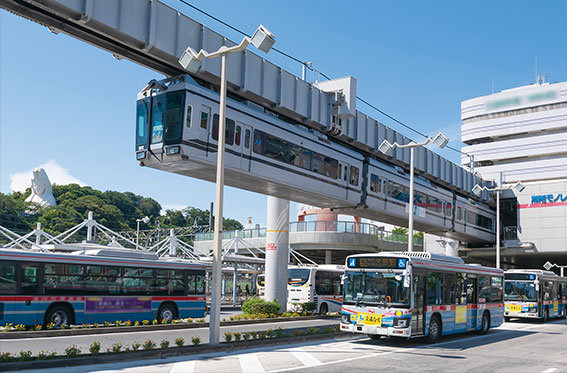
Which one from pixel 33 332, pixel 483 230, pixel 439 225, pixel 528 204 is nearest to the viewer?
pixel 33 332

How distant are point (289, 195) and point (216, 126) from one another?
6.70 metres

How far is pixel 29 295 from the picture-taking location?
66.1ft

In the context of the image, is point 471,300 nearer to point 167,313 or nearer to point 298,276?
point 167,313

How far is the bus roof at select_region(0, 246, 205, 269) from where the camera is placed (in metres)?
20.2

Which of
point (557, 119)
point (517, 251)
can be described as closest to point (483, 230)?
point (517, 251)

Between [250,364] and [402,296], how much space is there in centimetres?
661

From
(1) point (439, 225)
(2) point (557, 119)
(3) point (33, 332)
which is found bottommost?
(3) point (33, 332)

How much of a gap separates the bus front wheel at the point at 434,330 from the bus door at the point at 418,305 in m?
0.96

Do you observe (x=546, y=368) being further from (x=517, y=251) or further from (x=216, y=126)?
(x=517, y=251)

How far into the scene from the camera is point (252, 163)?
850 inches

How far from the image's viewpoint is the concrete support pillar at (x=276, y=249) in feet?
96.0

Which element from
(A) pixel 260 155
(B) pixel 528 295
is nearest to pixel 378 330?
(A) pixel 260 155

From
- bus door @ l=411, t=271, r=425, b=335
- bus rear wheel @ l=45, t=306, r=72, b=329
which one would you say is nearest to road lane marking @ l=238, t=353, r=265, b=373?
bus door @ l=411, t=271, r=425, b=335

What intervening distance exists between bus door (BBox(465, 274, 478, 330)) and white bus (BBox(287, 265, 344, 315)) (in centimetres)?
1212
